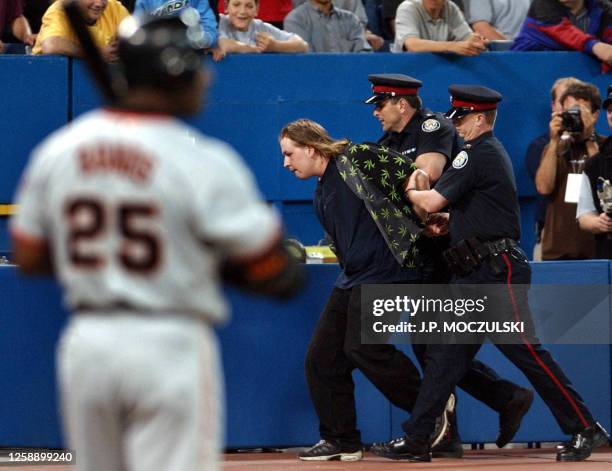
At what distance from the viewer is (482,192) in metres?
7.02

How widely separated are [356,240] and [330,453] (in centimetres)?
120

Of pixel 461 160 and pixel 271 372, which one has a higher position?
pixel 461 160

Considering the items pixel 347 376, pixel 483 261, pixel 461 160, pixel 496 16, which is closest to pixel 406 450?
pixel 347 376

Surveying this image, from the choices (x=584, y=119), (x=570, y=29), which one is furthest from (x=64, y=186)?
(x=570, y=29)

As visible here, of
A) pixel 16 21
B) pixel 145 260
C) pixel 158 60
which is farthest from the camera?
pixel 16 21

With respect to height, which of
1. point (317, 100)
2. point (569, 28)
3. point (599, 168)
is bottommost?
point (599, 168)

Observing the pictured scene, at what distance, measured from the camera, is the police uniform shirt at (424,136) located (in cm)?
752

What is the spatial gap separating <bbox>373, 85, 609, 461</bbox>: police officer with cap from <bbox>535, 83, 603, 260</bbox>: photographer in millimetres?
2119

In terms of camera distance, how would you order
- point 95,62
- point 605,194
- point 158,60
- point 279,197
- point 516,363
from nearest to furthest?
1. point 158,60
2. point 95,62
3. point 516,363
4. point 605,194
5. point 279,197

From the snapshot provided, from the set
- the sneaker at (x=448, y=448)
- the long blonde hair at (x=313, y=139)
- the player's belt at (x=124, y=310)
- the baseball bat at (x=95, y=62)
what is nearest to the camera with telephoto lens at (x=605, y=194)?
the sneaker at (x=448, y=448)

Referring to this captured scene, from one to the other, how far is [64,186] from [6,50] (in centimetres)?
708

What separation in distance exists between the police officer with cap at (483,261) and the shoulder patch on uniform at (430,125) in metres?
0.35

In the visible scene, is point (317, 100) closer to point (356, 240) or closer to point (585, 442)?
point (356, 240)

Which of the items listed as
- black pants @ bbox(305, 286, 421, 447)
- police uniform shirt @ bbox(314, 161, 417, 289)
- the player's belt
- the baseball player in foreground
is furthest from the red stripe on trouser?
the player's belt
